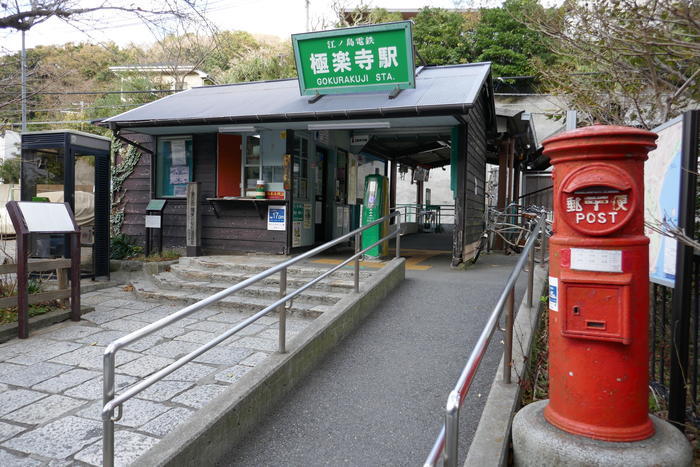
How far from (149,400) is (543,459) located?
2.86 meters

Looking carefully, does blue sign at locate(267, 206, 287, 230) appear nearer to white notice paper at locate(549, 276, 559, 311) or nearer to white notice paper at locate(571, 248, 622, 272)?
white notice paper at locate(549, 276, 559, 311)

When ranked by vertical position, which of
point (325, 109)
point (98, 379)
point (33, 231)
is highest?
point (325, 109)

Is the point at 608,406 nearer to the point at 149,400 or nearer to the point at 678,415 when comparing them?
the point at 678,415

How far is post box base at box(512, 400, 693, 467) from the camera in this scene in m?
2.12

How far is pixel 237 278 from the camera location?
722 centimetres

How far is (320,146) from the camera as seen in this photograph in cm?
991

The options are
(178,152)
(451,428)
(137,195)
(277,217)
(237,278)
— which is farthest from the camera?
(137,195)

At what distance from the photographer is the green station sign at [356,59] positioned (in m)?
7.67

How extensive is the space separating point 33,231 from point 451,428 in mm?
5650

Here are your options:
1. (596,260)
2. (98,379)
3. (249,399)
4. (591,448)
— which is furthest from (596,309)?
(98,379)

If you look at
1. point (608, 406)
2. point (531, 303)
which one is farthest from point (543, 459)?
point (531, 303)

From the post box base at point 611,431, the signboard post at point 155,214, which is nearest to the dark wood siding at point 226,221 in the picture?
the signboard post at point 155,214

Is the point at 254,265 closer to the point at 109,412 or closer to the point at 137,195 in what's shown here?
the point at 137,195

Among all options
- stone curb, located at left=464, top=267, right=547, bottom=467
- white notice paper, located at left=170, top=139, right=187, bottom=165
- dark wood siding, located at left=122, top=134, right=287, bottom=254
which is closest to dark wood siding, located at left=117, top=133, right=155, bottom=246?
dark wood siding, located at left=122, top=134, right=287, bottom=254
